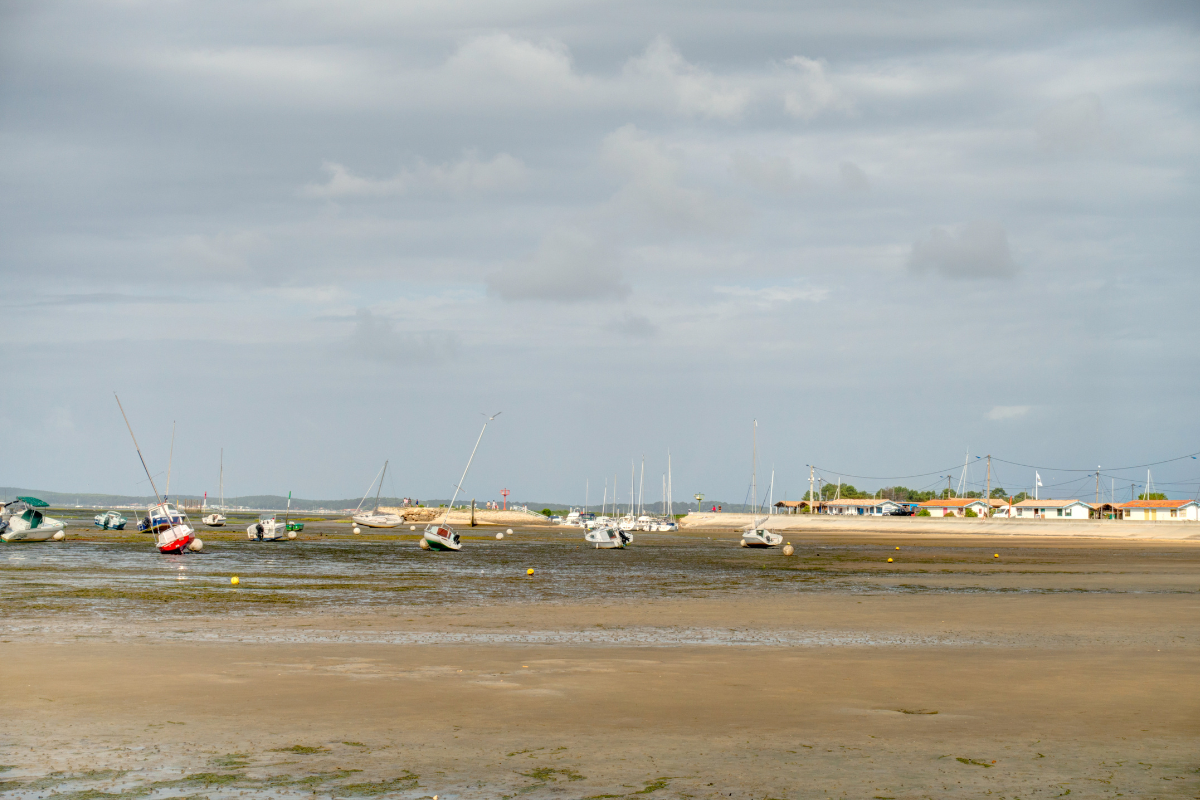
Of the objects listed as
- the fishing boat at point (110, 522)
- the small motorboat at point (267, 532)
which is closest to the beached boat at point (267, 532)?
the small motorboat at point (267, 532)

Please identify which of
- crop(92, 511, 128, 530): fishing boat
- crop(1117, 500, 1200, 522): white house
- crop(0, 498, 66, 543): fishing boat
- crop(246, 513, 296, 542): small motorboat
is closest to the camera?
crop(0, 498, 66, 543): fishing boat

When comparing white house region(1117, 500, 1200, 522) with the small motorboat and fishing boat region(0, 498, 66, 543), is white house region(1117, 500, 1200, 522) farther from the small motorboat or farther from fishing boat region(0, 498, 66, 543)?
fishing boat region(0, 498, 66, 543)

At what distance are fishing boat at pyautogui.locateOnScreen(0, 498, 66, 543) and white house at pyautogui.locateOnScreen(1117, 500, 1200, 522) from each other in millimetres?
145245

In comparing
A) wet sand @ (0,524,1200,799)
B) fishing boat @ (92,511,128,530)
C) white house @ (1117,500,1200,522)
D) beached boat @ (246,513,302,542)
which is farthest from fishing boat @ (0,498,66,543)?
white house @ (1117,500,1200,522)

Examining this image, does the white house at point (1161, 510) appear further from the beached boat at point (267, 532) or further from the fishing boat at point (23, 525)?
the fishing boat at point (23, 525)

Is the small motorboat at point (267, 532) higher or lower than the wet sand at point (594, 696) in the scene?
lower

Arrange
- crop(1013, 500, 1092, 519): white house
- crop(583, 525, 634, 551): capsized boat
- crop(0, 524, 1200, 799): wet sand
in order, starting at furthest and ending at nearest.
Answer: crop(1013, 500, 1092, 519): white house → crop(583, 525, 634, 551): capsized boat → crop(0, 524, 1200, 799): wet sand

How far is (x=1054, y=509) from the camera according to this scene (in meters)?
181

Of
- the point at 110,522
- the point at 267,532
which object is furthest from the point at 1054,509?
the point at 110,522

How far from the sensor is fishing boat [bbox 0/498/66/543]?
7575 centimetres

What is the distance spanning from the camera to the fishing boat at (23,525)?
75750 millimetres

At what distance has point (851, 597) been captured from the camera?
3691 cm

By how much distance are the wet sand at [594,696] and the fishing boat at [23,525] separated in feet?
155

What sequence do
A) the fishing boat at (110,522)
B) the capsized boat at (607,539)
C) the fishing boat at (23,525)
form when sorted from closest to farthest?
the fishing boat at (23,525), the capsized boat at (607,539), the fishing boat at (110,522)
